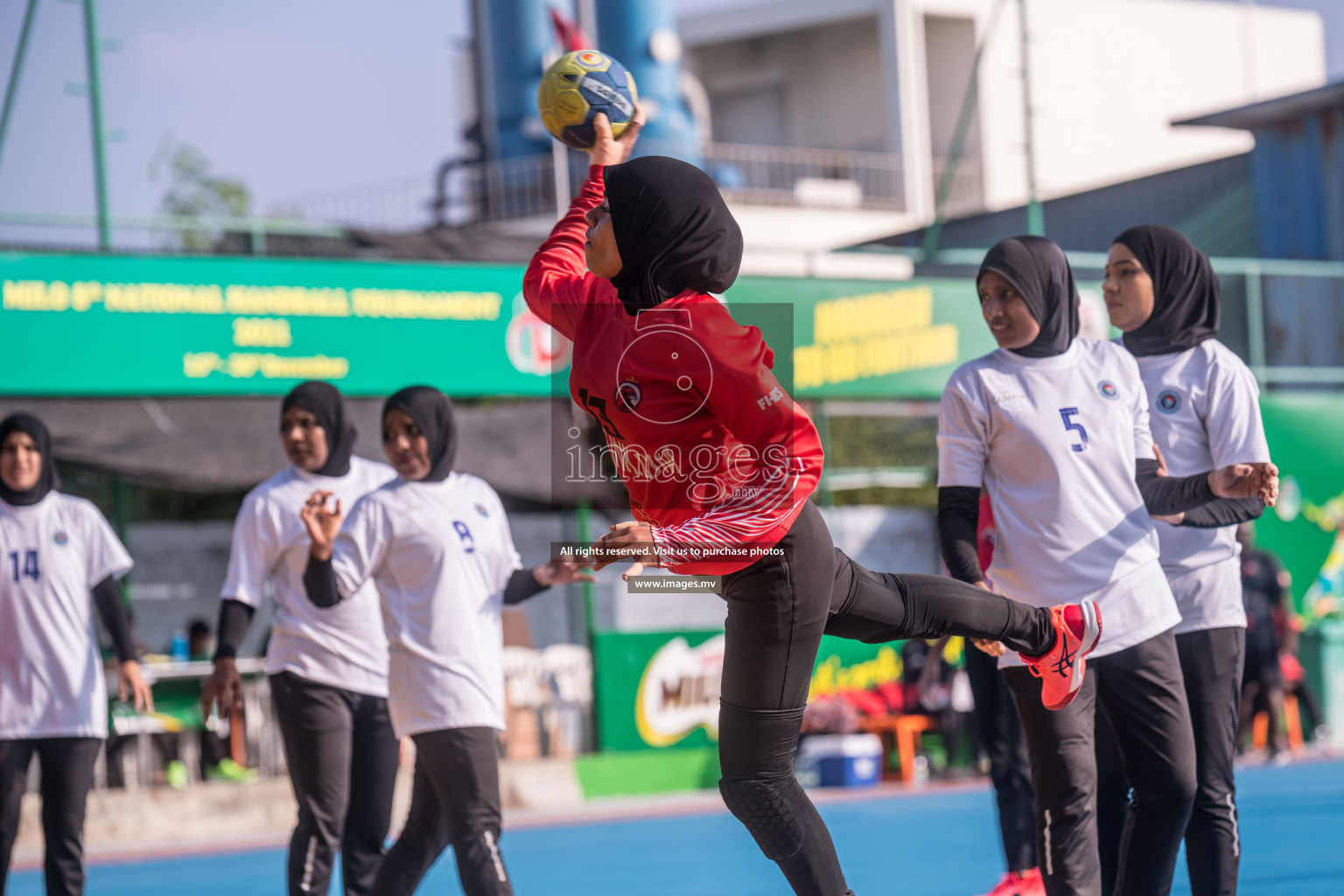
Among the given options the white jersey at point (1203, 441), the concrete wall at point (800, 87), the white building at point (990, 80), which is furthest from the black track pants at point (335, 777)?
the concrete wall at point (800, 87)

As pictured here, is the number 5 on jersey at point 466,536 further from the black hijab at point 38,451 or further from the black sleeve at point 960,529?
the black hijab at point 38,451

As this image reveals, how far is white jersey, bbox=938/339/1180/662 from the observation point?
4496mm

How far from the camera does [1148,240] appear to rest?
17.1ft

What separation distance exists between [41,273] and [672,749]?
606cm

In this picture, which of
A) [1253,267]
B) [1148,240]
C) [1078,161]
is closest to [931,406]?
[1253,267]

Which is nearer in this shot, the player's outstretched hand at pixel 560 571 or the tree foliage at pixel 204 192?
the player's outstretched hand at pixel 560 571

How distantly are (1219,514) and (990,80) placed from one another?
29237mm

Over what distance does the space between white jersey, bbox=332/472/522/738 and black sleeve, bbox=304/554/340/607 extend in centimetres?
3

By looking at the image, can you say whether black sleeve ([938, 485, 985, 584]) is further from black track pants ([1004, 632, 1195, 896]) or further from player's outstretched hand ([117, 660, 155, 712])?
player's outstretched hand ([117, 660, 155, 712])

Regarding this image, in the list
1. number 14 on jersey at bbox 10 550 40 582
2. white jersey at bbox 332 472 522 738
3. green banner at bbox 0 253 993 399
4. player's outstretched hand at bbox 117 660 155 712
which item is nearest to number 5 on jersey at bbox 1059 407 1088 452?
white jersey at bbox 332 472 522 738

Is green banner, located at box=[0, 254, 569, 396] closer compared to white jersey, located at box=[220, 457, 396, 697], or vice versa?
white jersey, located at box=[220, 457, 396, 697]

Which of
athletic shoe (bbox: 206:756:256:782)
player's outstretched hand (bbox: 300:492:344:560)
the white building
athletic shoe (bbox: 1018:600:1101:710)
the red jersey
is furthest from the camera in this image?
the white building

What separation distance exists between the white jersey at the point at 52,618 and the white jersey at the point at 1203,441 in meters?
3.95

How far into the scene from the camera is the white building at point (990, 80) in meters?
32.0
